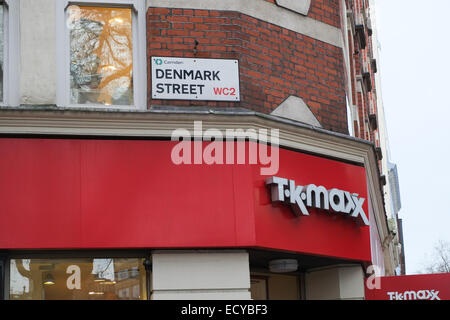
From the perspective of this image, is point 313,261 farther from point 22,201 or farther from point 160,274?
point 22,201

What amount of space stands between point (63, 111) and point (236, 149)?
2.08 metres

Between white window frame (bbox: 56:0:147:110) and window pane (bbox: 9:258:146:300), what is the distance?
6.22 feet

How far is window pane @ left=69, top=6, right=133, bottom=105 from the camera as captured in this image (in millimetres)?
9641

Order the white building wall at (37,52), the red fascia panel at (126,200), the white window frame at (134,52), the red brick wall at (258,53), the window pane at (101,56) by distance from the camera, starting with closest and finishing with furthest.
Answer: the red fascia panel at (126,200)
the white building wall at (37,52)
the white window frame at (134,52)
the window pane at (101,56)
the red brick wall at (258,53)

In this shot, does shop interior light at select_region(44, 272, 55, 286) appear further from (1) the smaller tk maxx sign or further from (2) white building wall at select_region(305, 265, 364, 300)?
(2) white building wall at select_region(305, 265, 364, 300)

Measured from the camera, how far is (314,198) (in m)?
9.83

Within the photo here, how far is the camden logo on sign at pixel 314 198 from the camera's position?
30.8 feet

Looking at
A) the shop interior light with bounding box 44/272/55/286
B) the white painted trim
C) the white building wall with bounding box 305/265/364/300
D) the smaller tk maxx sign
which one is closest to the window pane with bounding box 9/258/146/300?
the shop interior light with bounding box 44/272/55/286

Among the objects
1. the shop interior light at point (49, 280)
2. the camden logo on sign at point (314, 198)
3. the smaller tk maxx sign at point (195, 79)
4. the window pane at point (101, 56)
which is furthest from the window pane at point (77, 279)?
the smaller tk maxx sign at point (195, 79)

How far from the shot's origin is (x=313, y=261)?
416 inches

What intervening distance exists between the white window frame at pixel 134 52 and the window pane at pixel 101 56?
55mm

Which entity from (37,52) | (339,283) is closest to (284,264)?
(339,283)

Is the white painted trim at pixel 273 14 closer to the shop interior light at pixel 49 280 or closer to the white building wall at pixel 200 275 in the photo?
the white building wall at pixel 200 275
